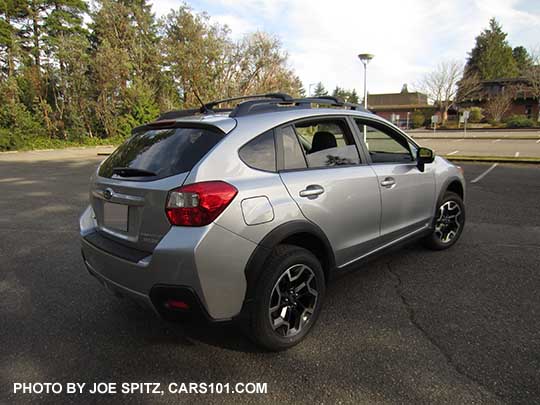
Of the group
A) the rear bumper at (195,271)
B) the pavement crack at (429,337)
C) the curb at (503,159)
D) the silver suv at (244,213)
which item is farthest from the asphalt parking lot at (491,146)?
the rear bumper at (195,271)

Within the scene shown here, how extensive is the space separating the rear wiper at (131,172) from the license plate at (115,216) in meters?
0.22

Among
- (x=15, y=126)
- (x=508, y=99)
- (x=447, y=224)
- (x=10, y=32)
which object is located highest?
(x=10, y=32)

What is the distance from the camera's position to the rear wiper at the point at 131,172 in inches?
90.2

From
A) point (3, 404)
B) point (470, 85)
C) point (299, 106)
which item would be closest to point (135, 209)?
point (3, 404)

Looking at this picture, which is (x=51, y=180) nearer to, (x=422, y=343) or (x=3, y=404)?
(x=3, y=404)

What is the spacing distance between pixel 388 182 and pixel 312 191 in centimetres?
103

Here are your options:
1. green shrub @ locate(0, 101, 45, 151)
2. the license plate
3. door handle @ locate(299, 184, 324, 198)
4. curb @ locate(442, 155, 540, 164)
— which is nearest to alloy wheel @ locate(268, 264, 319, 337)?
door handle @ locate(299, 184, 324, 198)

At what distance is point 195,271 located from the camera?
2008mm

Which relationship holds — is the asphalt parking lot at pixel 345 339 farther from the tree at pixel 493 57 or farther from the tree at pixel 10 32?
the tree at pixel 493 57

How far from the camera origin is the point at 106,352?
2.48m

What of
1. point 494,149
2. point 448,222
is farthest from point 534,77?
point 448,222

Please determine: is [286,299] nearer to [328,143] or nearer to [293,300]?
[293,300]

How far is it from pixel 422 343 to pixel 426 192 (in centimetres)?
173

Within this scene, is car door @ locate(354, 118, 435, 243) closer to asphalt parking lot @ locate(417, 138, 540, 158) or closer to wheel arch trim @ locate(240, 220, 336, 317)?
wheel arch trim @ locate(240, 220, 336, 317)
